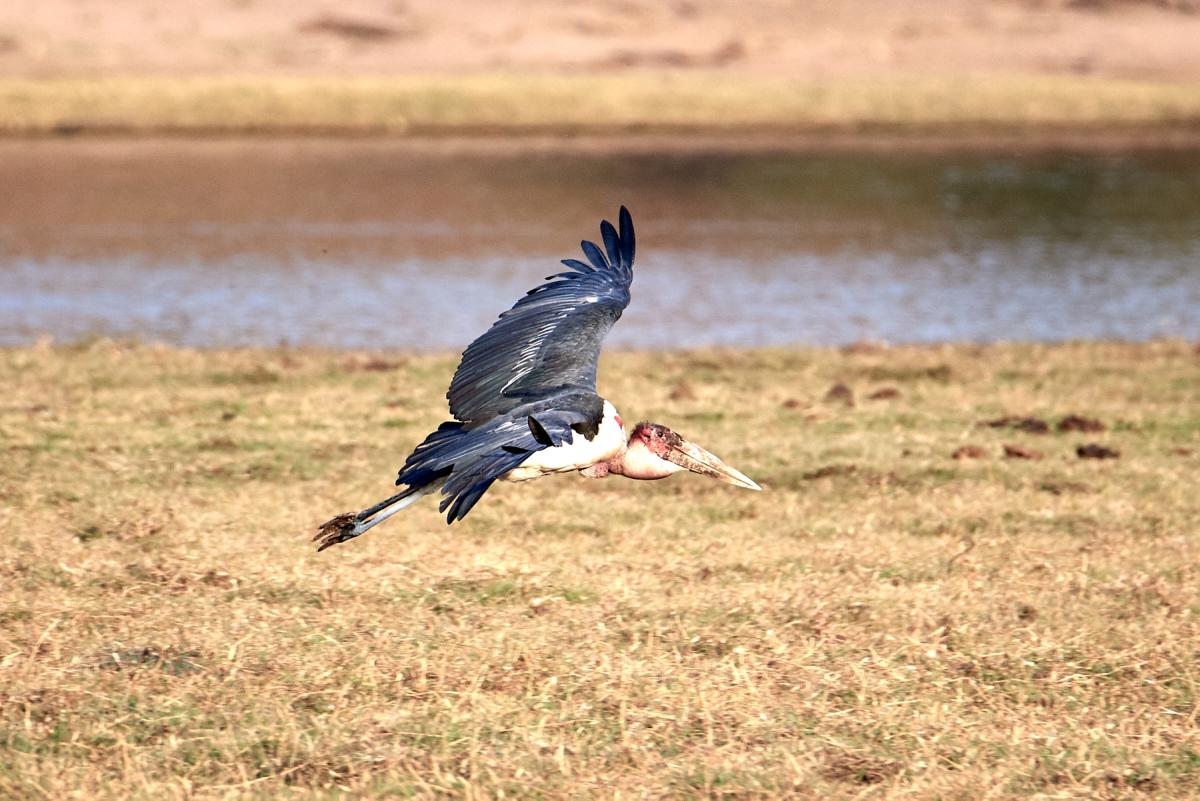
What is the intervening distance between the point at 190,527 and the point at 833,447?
415 cm

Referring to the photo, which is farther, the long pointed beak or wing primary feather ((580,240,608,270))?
wing primary feather ((580,240,608,270))

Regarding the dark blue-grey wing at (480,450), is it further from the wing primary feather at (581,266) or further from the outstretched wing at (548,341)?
the wing primary feather at (581,266)

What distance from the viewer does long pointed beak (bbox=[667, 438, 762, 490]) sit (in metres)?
7.52

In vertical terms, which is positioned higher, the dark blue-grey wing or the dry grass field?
the dark blue-grey wing

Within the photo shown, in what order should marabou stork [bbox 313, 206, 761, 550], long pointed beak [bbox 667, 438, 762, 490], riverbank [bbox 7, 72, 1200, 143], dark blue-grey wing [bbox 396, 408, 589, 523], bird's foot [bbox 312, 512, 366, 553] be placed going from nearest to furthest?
dark blue-grey wing [bbox 396, 408, 589, 523] → marabou stork [bbox 313, 206, 761, 550] → bird's foot [bbox 312, 512, 366, 553] → long pointed beak [bbox 667, 438, 762, 490] → riverbank [bbox 7, 72, 1200, 143]

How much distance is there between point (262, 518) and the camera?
8.55m

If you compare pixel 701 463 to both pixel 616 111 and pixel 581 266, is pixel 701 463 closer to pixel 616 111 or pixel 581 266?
pixel 581 266

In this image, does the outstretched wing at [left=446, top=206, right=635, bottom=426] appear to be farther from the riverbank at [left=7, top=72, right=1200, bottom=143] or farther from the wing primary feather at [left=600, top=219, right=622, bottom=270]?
the riverbank at [left=7, top=72, right=1200, bottom=143]

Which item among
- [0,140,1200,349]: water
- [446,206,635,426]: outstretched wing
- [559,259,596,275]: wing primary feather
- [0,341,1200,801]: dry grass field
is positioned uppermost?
[559,259,596,275]: wing primary feather

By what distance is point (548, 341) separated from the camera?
7.47 metres

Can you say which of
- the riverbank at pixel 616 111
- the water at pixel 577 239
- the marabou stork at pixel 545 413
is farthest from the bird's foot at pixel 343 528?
the riverbank at pixel 616 111

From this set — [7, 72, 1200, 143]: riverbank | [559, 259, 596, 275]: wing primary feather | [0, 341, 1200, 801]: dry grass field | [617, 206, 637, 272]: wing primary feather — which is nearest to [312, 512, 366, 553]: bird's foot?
[0, 341, 1200, 801]: dry grass field

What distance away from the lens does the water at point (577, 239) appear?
1780 cm

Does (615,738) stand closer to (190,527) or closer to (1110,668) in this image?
(1110,668)
